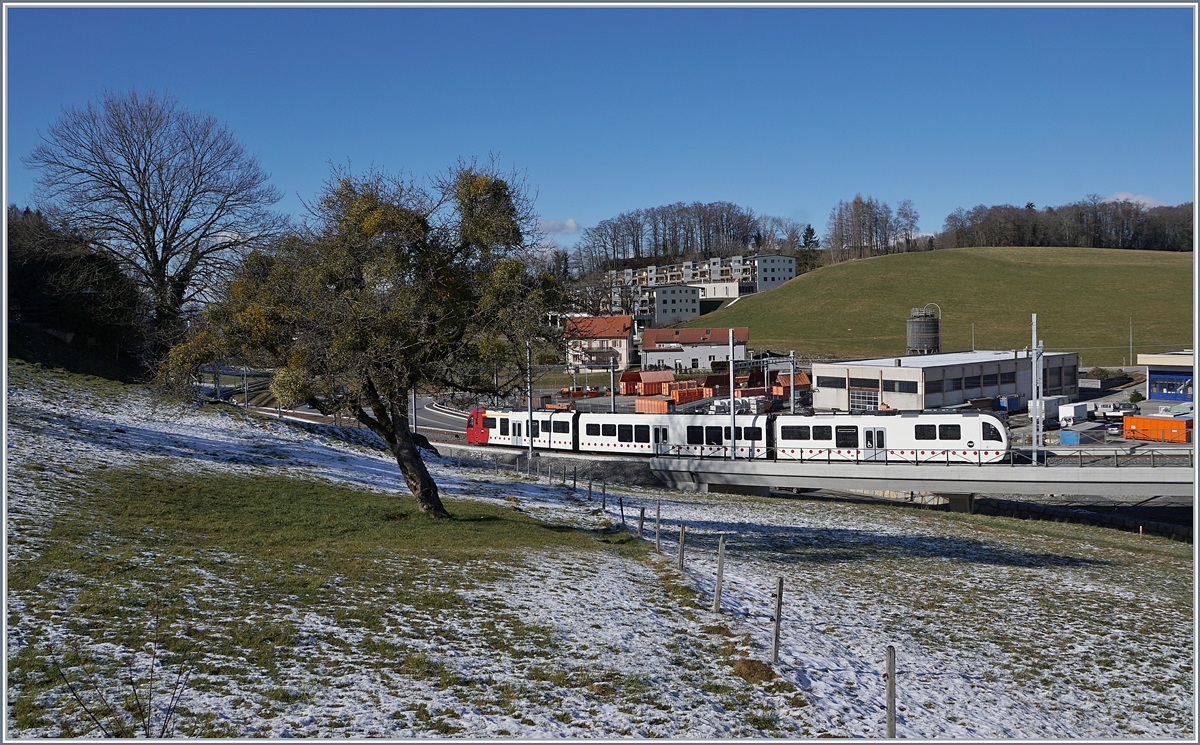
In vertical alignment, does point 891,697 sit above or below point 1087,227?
below

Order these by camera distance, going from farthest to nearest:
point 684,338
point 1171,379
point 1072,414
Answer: point 684,338 < point 1171,379 < point 1072,414

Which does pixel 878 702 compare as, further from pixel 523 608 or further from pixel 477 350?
pixel 477 350

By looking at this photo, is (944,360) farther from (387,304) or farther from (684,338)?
(387,304)

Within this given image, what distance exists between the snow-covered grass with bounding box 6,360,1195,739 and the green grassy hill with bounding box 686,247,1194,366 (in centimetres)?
8318

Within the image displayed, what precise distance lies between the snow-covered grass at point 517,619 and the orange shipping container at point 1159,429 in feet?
80.8

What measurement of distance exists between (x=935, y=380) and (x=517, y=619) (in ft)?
179

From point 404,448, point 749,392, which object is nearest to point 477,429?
point 404,448

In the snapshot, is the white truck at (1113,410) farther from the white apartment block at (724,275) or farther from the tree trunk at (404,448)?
the white apartment block at (724,275)

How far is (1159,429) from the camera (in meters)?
42.2

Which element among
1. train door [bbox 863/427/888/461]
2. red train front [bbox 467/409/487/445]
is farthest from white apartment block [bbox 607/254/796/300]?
train door [bbox 863/427/888/461]

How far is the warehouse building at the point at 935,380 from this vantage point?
58.2m

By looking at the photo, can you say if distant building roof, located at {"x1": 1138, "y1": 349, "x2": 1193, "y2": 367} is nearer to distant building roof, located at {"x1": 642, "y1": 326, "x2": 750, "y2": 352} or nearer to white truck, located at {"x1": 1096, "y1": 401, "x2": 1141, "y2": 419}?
white truck, located at {"x1": 1096, "y1": 401, "x2": 1141, "y2": 419}

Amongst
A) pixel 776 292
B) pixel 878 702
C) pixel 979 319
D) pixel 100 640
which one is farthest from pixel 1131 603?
pixel 776 292

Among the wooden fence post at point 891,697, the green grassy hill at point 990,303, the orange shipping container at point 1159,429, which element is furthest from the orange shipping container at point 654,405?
the green grassy hill at point 990,303
